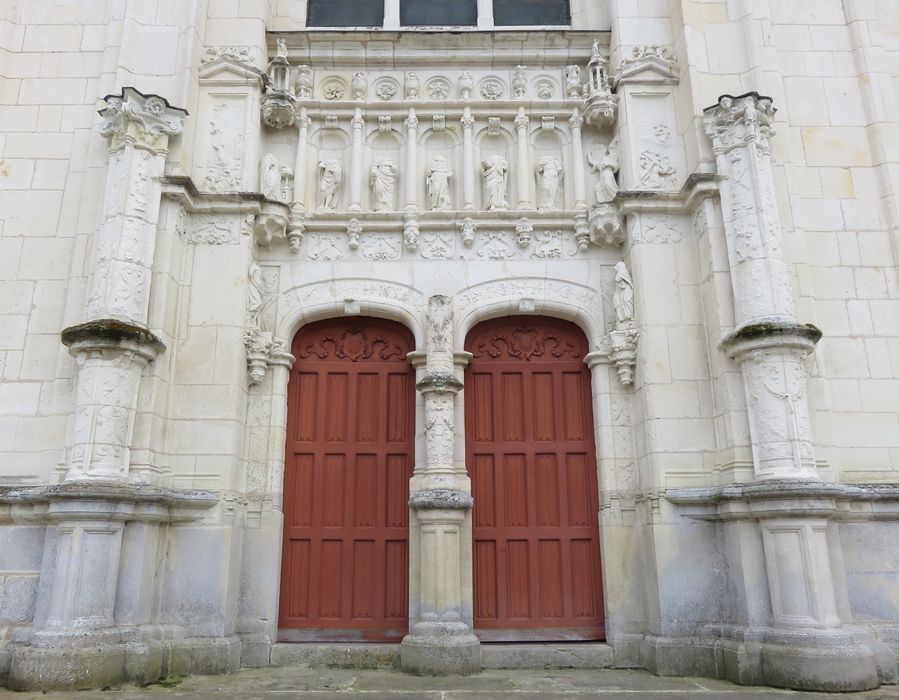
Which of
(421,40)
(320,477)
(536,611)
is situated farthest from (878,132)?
(320,477)

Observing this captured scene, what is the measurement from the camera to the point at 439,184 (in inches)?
343

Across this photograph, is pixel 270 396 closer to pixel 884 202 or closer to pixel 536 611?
pixel 536 611

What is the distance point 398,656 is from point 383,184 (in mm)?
5293

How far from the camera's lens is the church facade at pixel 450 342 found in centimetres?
674

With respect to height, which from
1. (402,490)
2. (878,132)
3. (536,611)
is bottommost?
(536,611)

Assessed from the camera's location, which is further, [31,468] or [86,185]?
[86,185]

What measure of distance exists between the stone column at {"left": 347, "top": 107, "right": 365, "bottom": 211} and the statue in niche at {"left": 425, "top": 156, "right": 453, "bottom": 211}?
83 cm

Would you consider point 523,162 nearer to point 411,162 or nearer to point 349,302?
point 411,162

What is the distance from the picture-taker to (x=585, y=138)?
903 centimetres

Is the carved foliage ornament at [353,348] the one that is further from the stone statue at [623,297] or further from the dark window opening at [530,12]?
the dark window opening at [530,12]

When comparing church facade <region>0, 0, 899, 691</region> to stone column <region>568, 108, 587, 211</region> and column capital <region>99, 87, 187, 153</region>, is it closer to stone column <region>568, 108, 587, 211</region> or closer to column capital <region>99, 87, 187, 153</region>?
column capital <region>99, 87, 187, 153</region>

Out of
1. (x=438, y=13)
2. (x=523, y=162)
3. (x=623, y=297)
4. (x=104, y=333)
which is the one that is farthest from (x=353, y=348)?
(x=438, y=13)

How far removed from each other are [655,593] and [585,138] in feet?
17.8

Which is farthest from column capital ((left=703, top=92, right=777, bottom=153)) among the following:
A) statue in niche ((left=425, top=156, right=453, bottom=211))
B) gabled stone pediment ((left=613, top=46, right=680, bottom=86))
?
statue in niche ((left=425, top=156, right=453, bottom=211))
